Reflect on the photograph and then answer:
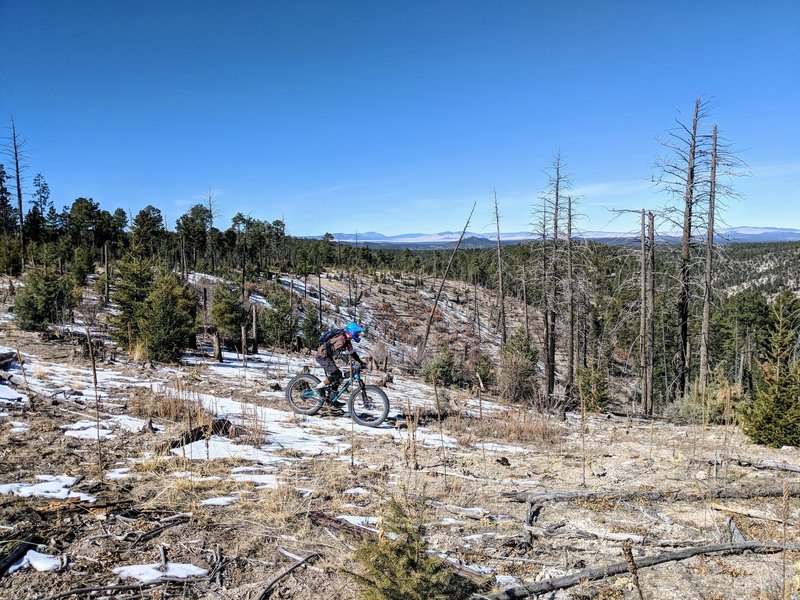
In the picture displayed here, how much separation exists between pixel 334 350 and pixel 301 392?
4.22 feet

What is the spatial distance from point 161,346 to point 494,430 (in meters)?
9.39

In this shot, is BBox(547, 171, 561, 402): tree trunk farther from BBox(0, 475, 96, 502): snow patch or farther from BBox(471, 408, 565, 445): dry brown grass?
BBox(0, 475, 96, 502): snow patch

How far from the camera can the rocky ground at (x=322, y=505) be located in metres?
3.21

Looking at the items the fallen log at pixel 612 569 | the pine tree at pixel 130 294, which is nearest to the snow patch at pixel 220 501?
the fallen log at pixel 612 569

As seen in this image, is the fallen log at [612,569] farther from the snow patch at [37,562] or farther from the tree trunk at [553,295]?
the tree trunk at [553,295]

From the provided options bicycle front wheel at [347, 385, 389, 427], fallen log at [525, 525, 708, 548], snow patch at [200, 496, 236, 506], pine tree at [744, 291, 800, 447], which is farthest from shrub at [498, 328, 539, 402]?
snow patch at [200, 496, 236, 506]

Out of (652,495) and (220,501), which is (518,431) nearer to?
(652,495)

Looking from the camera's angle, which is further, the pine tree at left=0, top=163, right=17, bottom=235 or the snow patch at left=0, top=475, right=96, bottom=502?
the pine tree at left=0, top=163, right=17, bottom=235

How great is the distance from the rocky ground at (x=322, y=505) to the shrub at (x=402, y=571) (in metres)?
0.27

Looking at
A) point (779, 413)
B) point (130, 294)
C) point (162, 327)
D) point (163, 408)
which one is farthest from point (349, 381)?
point (130, 294)

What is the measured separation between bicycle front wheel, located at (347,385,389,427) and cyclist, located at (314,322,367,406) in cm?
51

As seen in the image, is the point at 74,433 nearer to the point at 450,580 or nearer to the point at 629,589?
the point at 450,580

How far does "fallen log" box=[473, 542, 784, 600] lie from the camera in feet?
10.2

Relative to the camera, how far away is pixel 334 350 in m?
8.73
